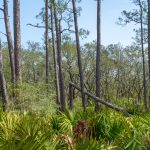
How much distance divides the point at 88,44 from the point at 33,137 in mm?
44605

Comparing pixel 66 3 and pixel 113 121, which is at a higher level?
pixel 66 3

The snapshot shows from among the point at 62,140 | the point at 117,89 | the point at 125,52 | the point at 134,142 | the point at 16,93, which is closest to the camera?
the point at 62,140

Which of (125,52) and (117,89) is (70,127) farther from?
(125,52)

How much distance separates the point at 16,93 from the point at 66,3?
1311 cm

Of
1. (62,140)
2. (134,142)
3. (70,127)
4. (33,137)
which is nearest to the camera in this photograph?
(33,137)

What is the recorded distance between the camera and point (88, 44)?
163 ft

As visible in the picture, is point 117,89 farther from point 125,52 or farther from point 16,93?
A: point 16,93

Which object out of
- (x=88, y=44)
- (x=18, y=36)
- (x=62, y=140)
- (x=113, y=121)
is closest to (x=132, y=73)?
(x=88, y=44)

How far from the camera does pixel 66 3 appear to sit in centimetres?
2673

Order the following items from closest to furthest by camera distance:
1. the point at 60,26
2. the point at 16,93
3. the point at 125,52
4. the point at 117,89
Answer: the point at 16,93
the point at 60,26
the point at 117,89
the point at 125,52

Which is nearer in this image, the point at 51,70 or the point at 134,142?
the point at 134,142

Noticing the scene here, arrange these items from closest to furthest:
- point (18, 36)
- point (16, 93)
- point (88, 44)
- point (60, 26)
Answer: point (16, 93) → point (18, 36) → point (60, 26) → point (88, 44)

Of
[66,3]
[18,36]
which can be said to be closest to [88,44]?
Answer: [66,3]

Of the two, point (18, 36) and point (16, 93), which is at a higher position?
point (18, 36)
